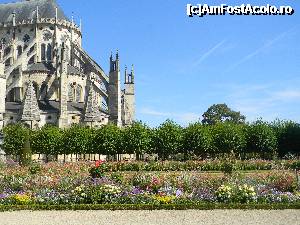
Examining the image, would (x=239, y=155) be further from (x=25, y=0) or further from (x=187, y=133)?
(x=25, y=0)

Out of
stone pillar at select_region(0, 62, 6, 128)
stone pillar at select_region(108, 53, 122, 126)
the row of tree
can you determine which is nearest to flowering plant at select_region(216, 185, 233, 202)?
the row of tree

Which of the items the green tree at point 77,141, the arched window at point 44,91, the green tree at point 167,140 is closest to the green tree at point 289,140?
the green tree at point 167,140

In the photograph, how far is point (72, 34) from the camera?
213 ft

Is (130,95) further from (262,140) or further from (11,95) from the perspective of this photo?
(262,140)

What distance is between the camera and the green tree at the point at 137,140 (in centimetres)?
4469

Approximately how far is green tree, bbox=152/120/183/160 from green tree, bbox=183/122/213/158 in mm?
621

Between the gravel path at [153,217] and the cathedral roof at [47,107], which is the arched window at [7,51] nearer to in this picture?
the cathedral roof at [47,107]

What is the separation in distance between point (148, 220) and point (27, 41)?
179 ft

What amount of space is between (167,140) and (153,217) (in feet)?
101

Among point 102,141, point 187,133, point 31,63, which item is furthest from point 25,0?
point 187,133

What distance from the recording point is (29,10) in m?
65.8

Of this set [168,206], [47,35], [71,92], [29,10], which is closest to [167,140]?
[71,92]

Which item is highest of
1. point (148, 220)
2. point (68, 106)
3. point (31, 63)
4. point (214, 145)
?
point (31, 63)

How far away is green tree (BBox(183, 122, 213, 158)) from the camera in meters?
43.5
